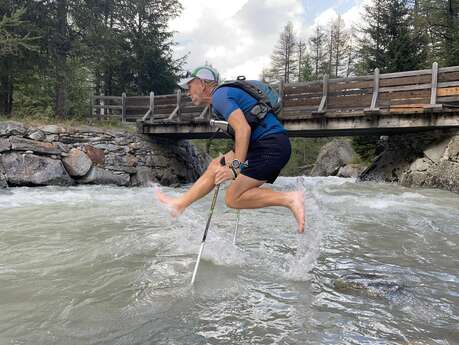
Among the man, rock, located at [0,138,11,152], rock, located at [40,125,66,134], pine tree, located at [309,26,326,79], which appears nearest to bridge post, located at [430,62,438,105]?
the man

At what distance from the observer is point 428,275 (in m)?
3.31

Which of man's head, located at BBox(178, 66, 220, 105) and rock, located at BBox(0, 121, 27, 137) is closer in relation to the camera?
man's head, located at BBox(178, 66, 220, 105)

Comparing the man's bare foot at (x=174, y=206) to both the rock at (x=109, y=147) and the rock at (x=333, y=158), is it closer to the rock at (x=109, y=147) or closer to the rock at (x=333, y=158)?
the rock at (x=109, y=147)

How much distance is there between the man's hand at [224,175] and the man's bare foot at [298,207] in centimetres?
61

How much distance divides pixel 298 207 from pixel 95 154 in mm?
11199

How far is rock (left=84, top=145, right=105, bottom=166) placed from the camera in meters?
13.1

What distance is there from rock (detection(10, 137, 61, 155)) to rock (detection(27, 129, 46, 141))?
16 centimetres

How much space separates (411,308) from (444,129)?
11.7 metres

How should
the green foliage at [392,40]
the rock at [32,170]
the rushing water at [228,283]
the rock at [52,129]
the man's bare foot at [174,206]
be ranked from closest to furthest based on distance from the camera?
the rushing water at [228,283]
the man's bare foot at [174,206]
the rock at [32,170]
the rock at [52,129]
the green foliage at [392,40]

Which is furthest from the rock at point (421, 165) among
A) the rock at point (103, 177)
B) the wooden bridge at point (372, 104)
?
the rock at point (103, 177)

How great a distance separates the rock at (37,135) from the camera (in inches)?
469

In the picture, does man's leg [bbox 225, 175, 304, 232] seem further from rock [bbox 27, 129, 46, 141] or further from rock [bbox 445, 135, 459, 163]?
rock [bbox 27, 129, 46, 141]

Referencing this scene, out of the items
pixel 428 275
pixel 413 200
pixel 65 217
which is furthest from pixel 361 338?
pixel 413 200

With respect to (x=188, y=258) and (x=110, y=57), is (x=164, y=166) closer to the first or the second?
(x=110, y=57)
